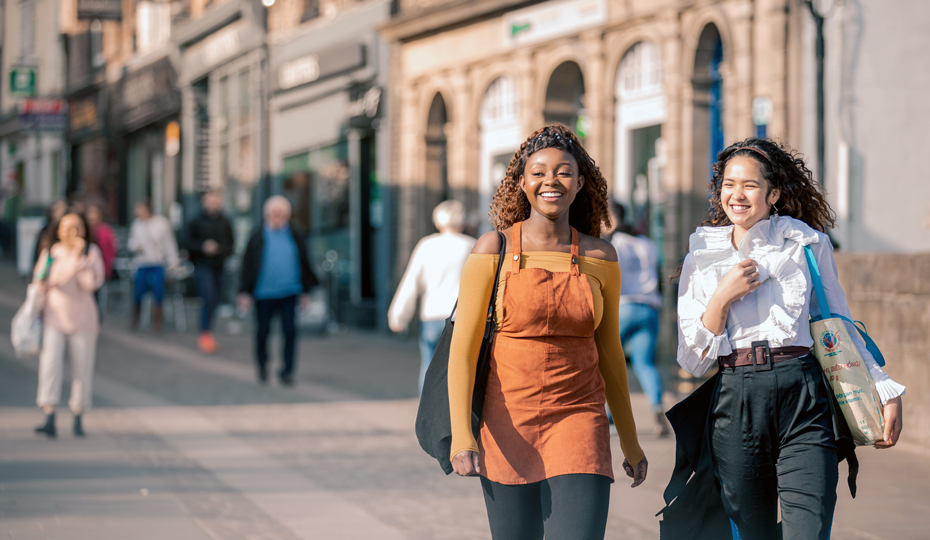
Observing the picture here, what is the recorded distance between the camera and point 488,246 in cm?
353

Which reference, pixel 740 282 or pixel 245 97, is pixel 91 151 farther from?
pixel 740 282

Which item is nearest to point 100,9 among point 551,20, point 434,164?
point 434,164

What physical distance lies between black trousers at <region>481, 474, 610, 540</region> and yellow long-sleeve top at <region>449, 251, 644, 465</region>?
0.19 meters

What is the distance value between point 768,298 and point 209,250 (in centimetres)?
1264

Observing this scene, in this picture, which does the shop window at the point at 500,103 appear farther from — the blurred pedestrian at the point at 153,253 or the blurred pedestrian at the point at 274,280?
the blurred pedestrian at the point at 274,280

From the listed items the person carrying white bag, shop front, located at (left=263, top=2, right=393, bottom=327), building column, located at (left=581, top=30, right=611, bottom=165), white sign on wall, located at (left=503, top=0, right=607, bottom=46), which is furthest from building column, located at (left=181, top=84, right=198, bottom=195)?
the person carrying white bag

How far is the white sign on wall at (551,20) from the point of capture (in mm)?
15039

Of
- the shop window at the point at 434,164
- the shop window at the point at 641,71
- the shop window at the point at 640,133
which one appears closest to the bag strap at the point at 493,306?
the shop window at the point at 640,133

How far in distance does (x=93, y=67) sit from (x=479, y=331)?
113 ft

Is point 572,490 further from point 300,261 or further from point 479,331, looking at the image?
point 300,261

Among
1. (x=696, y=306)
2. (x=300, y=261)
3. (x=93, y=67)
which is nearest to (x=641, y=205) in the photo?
(x=300, y=261)

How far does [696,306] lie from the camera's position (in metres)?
3.69

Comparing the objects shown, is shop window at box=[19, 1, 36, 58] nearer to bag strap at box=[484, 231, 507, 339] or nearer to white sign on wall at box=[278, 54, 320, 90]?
white sign on wall at box=[278, 54, 320, 90]

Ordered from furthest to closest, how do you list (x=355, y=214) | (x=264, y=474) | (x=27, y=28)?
(x=27, y=28) → (x=355, y=214) → (x=264, y=474)
